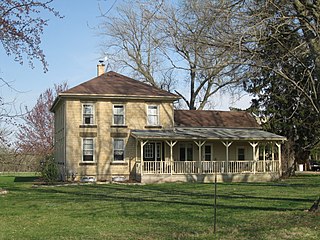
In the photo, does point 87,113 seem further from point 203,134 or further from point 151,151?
point 203,134

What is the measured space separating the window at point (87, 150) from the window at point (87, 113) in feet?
4.06

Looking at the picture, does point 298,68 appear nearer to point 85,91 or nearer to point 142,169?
point 142,169

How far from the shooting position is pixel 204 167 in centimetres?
3303

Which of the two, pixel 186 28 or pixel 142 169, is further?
pixel 142 169

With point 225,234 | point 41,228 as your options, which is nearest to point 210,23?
point 225,234

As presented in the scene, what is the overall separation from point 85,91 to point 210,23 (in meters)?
20.8

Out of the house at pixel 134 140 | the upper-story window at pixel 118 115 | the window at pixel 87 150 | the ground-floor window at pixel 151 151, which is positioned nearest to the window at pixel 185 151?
the house at pixel 134 140

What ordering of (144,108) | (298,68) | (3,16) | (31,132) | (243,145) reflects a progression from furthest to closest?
(31,132)
(243,145)
(144,108)
(298,68)
(3,16)

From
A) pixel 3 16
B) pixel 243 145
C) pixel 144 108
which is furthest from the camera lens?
pixel 243 145

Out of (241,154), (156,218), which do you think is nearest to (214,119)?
(241,154)

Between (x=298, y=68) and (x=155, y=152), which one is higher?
(x=298, y=68)

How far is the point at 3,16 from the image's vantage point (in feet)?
35.9

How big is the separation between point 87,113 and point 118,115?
205 centimetres

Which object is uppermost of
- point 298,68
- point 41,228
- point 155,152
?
point 298,68
